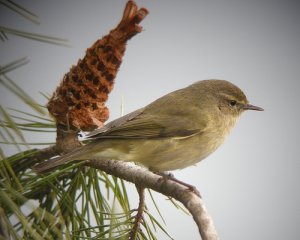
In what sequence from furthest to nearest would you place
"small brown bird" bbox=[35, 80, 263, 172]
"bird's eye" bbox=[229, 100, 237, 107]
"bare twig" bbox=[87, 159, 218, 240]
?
"bird's eye" bbox=[229, 100, 237, 107] < "small brown bird" bbox=[35, 80, 263, 172] < "bare twig" bbox=[87, 159, 218, 240]

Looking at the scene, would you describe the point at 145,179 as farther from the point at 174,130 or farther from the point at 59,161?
the point at 174,130

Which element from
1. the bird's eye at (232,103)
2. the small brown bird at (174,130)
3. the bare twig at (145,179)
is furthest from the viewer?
the bird's eye at (232,103)

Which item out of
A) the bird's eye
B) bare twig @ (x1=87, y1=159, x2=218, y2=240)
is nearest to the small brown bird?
the bird's eye

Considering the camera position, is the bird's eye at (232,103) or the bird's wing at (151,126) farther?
the bird's eye at (232,103)

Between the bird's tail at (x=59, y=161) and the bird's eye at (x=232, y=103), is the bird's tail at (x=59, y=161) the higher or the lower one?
the higher one

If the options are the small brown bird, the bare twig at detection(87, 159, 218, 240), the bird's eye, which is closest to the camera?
the bare twig at detection(87, 159, 218, 240)

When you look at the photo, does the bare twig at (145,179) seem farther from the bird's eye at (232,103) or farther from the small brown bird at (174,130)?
the bird's eye at (232,103)

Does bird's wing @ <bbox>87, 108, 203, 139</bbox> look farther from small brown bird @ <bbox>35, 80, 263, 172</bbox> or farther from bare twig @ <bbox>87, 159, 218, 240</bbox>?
bare twig @ <bbox>87, 159, 218, 240</bbox>

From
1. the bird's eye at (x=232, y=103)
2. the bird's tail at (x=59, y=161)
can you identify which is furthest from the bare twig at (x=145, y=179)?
the bird's eye at (x=232, y=103)
